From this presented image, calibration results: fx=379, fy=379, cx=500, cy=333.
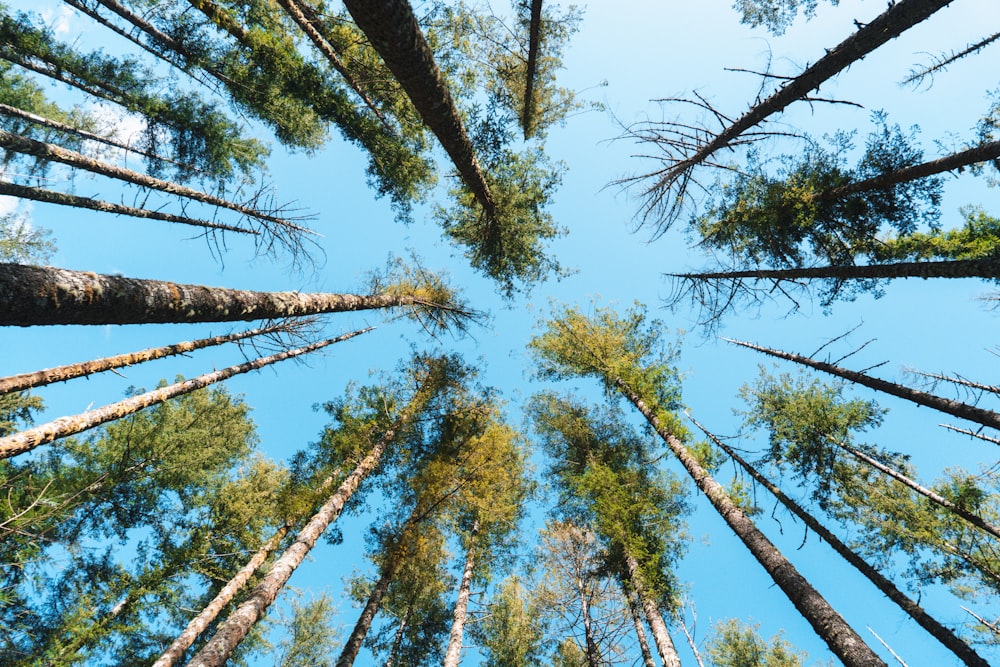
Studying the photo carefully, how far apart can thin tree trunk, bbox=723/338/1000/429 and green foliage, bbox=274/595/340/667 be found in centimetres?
1803

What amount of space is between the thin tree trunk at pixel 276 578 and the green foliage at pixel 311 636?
30.2 ft

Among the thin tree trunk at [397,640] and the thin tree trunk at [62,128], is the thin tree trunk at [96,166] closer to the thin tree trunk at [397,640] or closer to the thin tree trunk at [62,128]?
the thin tree trunk at [62,128]

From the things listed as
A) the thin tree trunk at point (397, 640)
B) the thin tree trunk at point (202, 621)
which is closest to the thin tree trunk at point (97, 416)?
the thin tree trunk at point (202, 621)

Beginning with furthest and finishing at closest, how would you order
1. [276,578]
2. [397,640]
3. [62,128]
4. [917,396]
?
[62,128] → [397,640] → [917,396] → [276,578]

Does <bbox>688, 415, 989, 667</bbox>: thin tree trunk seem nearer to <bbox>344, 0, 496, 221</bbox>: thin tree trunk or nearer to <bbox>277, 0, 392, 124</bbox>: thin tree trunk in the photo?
<bbox>344, 0, 496, 221</bbox>: thin tree trunk

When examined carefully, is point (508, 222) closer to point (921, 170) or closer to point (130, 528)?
point (921, 170)

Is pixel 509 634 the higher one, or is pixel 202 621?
pixel 509 634

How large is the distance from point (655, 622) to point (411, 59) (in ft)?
35.3

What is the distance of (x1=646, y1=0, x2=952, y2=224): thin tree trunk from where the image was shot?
4.33 m

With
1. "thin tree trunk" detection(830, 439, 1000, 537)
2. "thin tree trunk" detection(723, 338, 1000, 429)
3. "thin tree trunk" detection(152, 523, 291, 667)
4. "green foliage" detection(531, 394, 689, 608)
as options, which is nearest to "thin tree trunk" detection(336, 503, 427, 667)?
"thin tree trunk" detection(152, 523, 291, 667)

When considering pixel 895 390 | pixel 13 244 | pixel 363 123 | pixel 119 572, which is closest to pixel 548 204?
pixel 363 123

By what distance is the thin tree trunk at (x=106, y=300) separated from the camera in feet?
7.21

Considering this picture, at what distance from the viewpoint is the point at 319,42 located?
8.66 meters

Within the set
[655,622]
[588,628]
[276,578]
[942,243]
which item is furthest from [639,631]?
[942,243]
